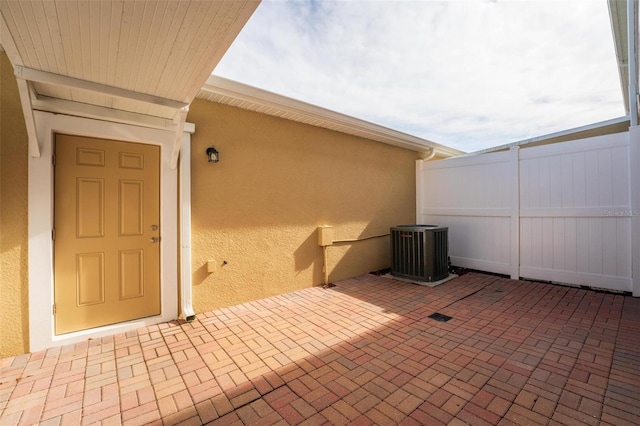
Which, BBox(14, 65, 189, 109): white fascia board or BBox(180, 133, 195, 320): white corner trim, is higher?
BBox(14, 65, 189, 109): white fascia board

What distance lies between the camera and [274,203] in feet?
13.9

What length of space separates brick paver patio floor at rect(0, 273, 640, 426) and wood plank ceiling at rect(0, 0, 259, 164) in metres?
2.41

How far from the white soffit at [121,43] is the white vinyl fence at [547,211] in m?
5.51

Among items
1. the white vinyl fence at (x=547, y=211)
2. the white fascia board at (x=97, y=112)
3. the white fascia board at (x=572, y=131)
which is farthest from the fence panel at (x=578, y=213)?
the white fascia board at (x=97, y=112)

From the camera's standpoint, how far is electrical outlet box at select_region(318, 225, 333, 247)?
4.70 m

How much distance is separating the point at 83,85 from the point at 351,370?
3.28 m

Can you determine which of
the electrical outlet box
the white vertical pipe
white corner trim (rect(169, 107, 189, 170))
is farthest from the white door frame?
the white vertical pipe

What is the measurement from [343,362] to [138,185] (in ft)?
9.98

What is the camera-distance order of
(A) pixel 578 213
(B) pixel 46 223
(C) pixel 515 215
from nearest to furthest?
(B) pixel 46 223 → (A) pixel 578 213 → (C) pixel 515 215

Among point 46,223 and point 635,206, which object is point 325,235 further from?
point 635,206

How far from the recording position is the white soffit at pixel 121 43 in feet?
4.95

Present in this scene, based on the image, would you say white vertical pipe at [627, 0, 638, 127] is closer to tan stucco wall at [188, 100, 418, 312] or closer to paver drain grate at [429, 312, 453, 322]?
tan stucco wall at [188, 100, 418, 312]

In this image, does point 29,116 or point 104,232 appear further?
point 104,232

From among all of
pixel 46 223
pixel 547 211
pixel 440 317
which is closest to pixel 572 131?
pixel 547 211
